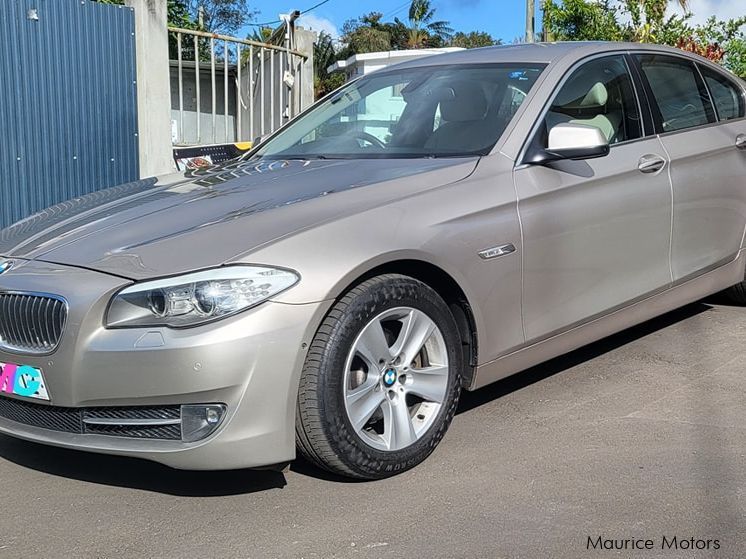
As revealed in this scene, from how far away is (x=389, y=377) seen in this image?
3.49m

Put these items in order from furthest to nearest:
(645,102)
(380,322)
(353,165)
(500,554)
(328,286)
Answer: (645,102), (353,165), (380,322), (328,286), (500,554)

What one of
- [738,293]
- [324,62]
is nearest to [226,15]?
[324,62]

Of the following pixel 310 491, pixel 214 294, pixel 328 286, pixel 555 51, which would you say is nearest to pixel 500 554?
pixel 310 491

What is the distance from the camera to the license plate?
127 inches

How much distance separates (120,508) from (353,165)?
1.73m

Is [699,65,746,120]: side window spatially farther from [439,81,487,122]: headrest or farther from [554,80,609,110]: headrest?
[439,81,487,122]: headrest

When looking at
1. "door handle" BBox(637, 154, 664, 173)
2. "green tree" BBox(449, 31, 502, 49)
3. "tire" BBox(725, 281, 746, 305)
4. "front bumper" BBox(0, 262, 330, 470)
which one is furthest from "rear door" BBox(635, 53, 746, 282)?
"green tree" BBox(449, 31, 502, 49)

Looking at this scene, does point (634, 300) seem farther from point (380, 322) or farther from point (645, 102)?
point (380, 322)

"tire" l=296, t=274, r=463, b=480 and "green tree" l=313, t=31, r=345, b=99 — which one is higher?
"green tree" l=313, t=31, r=345, b=99

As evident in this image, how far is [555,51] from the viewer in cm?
466

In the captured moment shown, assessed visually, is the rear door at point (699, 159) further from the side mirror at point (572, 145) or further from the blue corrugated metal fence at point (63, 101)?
the blue corrugated metal fence at point (63, 101)

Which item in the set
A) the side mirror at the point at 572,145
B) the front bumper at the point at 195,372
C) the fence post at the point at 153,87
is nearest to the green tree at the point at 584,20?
the fence post at the point at 153,87

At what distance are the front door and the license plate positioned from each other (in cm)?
193

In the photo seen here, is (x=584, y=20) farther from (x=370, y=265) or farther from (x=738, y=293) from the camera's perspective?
(x=370, y=265)
